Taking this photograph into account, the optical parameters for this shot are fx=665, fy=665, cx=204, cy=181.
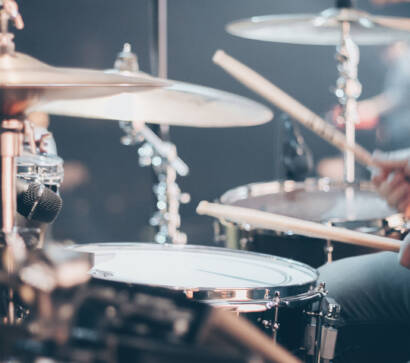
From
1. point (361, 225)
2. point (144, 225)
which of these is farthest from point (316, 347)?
point (144, 225)

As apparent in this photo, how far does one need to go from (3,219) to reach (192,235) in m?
2.37

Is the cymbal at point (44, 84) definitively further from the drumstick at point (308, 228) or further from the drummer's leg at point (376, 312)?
the drummer's leg at point (376, 312)

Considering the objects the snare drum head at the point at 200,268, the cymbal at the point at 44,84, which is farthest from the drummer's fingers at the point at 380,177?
the cymbal at the point at 44,84

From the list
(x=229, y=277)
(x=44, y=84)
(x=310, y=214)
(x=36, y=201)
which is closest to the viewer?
(x=44, y=84)

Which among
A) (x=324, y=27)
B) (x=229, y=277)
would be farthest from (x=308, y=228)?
(x=324, y=27)

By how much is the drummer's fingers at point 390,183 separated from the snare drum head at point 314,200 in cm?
32

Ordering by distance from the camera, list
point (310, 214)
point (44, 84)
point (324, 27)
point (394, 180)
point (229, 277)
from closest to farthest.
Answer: point (44, 84) < point (229, 277) < point (394, 180) < point (310, 214) < point (324, 27)

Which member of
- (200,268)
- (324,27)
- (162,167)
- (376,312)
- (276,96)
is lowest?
(376,312)

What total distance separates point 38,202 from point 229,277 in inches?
15.6

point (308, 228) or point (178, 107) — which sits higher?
point (178, 107)

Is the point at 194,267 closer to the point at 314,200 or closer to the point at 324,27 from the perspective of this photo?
the point at 314,200

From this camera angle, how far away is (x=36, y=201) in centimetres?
107

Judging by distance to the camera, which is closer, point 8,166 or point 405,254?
point 8,166

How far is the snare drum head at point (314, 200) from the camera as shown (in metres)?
1.87
